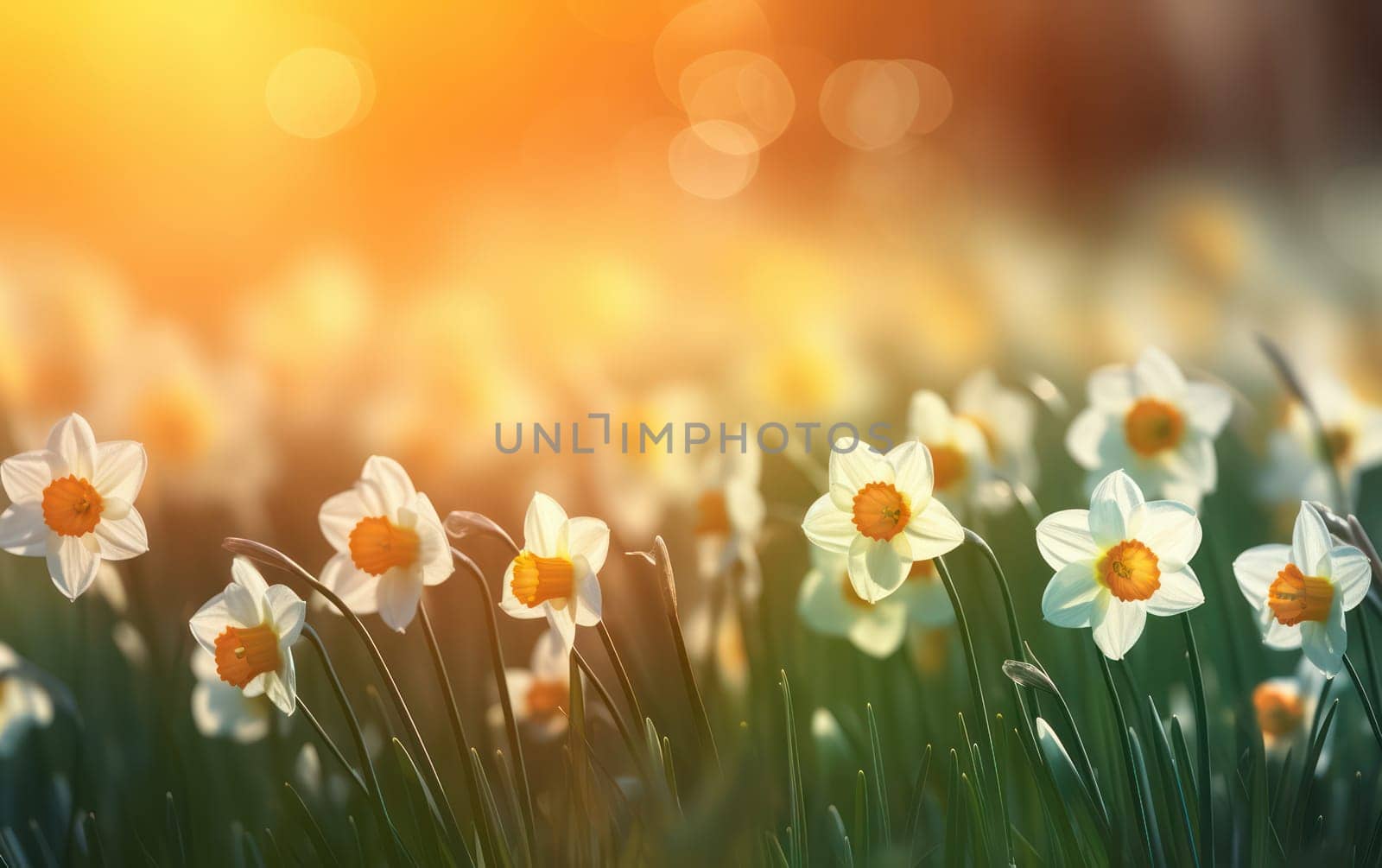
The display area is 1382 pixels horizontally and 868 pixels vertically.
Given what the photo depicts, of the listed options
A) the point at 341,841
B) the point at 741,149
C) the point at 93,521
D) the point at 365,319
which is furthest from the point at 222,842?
the point at 741,149

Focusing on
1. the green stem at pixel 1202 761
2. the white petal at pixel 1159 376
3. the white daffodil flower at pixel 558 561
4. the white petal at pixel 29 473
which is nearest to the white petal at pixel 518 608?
the white daffodil flower at pixel 558 561

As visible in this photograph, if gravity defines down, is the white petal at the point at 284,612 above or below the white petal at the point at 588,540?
below

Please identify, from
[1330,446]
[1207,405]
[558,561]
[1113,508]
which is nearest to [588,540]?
[558,561]

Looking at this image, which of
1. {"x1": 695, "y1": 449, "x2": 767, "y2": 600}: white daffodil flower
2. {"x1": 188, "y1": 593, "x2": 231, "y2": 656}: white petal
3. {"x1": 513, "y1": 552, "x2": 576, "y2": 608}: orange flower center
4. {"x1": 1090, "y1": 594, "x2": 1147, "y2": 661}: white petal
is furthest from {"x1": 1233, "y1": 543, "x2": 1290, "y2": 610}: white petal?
{"x1": 188, "y1": 593, "x2": 231, "y2": 656}: white petal

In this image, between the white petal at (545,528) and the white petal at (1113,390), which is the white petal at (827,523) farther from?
the white petal at (1113,390)

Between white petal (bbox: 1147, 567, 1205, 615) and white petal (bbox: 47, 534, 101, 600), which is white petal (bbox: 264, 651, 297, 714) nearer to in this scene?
white petal (bbox: 47, 534, 101, 600)
